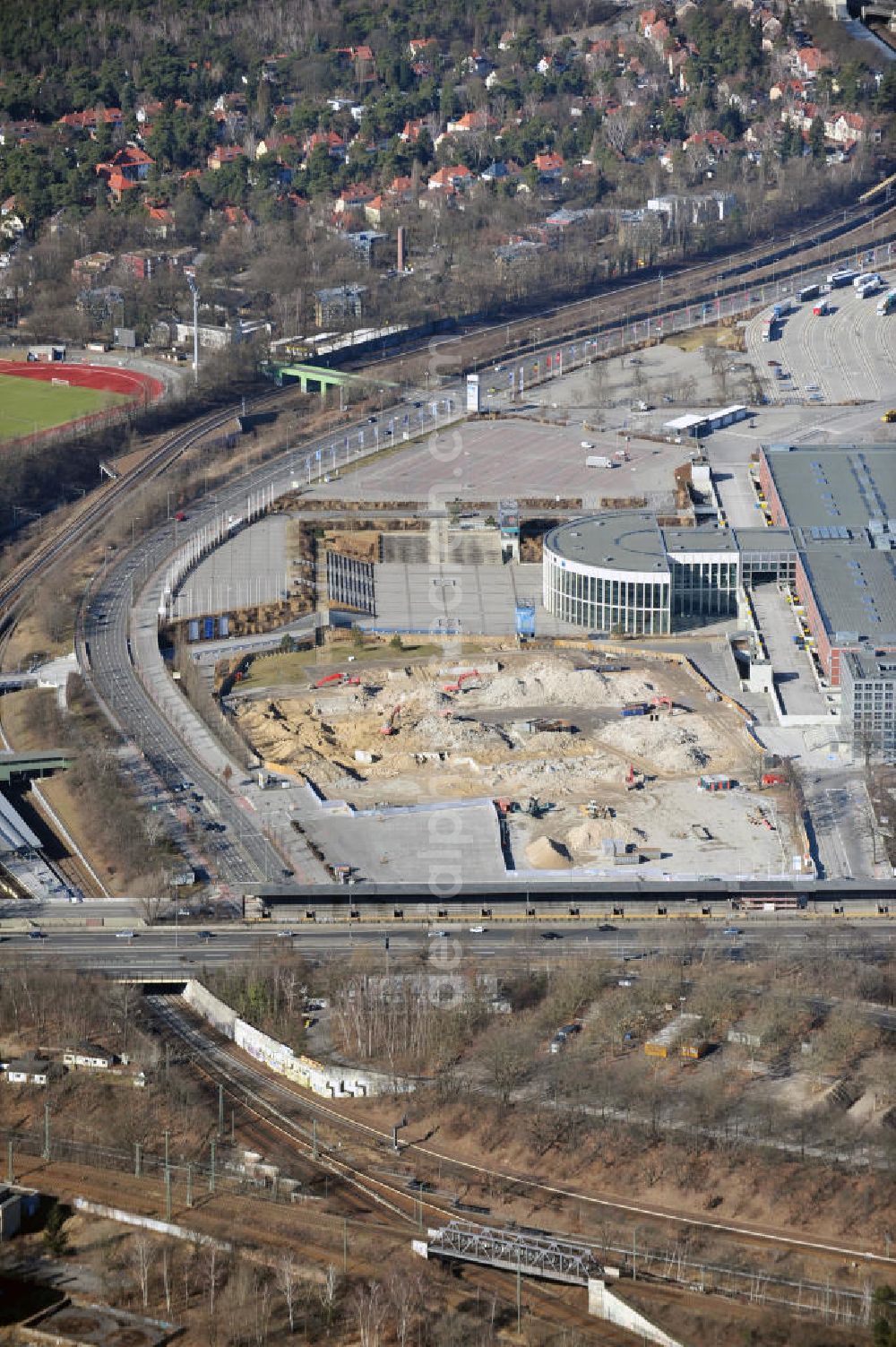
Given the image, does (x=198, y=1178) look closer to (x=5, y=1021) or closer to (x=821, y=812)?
(x=5, y=1021)

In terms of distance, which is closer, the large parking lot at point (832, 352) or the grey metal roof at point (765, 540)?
the grey metal roof at point (765, 540)

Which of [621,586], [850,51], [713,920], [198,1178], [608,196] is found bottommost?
[198,1178]

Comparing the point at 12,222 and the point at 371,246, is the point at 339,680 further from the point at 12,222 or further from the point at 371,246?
the point at 12,222

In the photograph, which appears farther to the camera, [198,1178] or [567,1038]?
[567,1038]

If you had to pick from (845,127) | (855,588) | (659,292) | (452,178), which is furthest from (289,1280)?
(845,127)

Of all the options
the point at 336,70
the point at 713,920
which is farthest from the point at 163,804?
the point at 336,70

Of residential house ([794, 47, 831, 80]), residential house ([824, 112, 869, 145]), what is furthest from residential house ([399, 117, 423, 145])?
residential house ([824, 112, 869, 145])

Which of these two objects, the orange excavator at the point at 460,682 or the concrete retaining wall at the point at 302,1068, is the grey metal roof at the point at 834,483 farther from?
the concrete retaining wall at the point at 302,1068

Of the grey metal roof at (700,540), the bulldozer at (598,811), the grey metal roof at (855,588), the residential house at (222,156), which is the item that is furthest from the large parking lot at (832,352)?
the bulldozer at (598,811)
